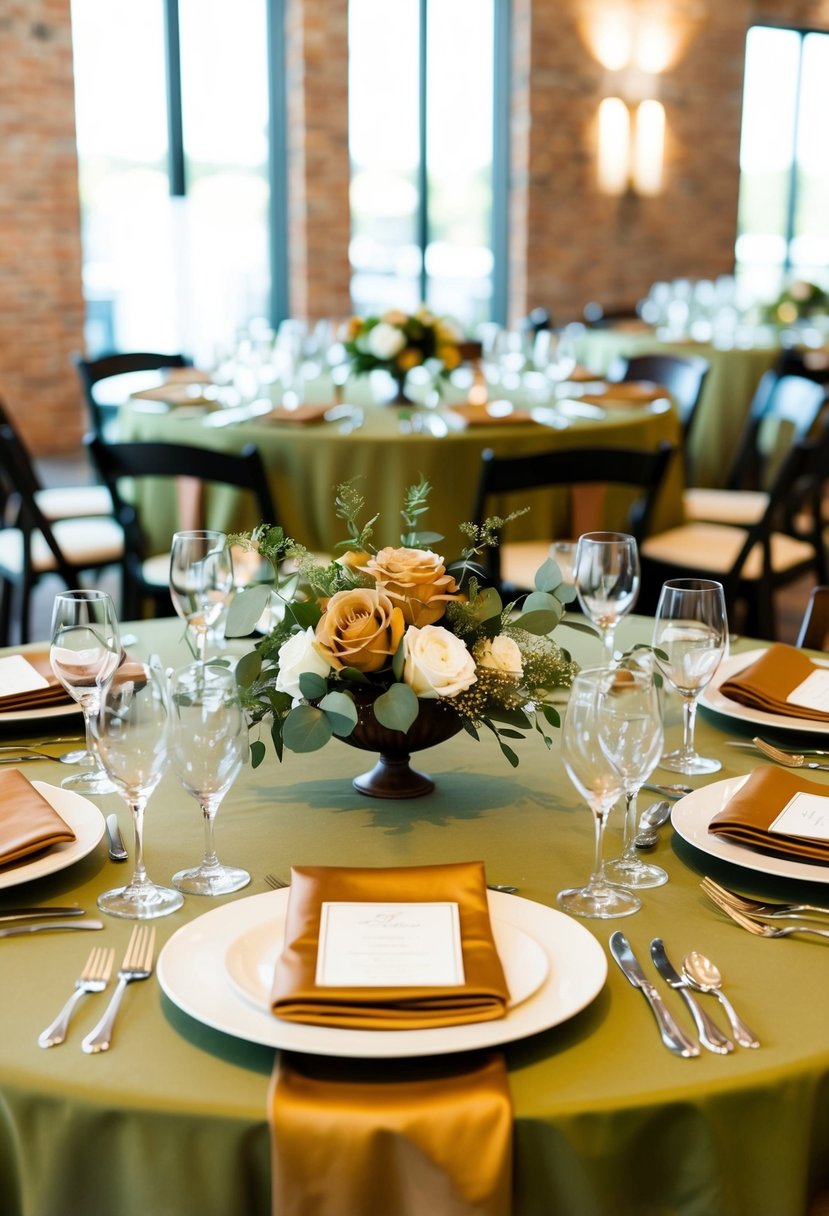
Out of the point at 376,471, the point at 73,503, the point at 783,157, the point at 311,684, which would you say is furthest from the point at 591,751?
the point at 783,157

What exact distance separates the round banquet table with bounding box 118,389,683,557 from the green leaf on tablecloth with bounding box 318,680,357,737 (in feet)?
7.96

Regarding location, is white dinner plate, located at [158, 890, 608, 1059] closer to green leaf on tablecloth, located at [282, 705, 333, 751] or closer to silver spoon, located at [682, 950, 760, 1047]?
silver spoon, located at [682, 950, 760, 1047]

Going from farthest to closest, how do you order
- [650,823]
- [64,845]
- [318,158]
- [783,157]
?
1. [783,157]
2. [318,158]
3. [650,823]
4. [64,845]

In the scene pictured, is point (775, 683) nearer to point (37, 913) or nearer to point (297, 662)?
point (297, 662)

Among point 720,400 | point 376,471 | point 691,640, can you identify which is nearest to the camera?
point 691,640

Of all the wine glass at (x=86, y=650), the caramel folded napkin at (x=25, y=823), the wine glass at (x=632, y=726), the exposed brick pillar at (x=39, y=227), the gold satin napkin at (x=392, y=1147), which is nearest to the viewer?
the gold satin napkin at (x=392, y=1147)

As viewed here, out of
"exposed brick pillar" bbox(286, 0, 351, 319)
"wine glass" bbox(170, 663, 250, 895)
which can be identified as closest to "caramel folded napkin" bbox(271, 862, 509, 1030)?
"wine glass" bbox(170, 663, 250, 895)

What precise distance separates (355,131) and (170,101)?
1.36 meters

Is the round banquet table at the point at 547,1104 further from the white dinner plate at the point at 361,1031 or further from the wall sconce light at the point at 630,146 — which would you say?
the wall sconce light at the point at 630,146

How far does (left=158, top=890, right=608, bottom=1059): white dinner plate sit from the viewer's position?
0.98 meters

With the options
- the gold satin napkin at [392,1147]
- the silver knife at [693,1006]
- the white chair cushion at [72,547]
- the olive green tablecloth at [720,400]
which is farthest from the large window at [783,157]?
the gold satin napkin at [392,1147]

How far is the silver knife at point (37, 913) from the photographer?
4.04 ft

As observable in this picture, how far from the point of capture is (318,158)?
900cm

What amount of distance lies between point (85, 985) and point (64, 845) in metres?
0.25
